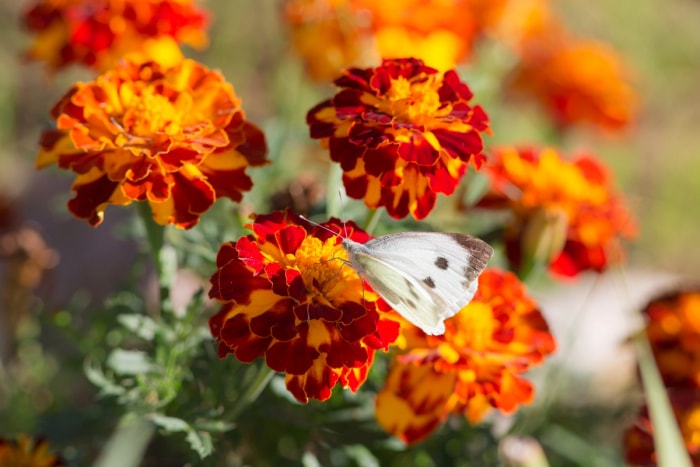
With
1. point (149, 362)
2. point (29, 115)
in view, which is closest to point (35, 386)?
point (149, 362)

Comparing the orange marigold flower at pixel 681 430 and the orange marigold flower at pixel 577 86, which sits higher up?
the orange marigold flower at pixel 681 430

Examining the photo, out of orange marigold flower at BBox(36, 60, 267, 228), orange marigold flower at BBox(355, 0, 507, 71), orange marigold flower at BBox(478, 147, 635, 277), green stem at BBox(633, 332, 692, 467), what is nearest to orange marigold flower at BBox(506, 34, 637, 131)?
orange marigold flower at BBox(355, 0, 507, 71)

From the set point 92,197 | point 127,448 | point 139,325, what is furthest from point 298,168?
point 127,448

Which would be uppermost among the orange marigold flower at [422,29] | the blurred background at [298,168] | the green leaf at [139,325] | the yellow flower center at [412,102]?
the yellow flower center at [412,102]

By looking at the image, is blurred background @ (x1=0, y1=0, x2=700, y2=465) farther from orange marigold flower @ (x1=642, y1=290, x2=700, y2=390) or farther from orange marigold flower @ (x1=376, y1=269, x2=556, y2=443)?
orange marigold flower @ (x1=376, y1=269, x2=556, y2=443)

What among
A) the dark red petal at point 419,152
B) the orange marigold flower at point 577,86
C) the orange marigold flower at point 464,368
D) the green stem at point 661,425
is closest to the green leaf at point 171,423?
the orange marigold flower at point 464,368

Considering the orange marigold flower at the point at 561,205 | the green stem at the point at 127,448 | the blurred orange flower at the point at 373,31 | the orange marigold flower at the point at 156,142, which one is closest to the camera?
the green stem at the point at 127,448

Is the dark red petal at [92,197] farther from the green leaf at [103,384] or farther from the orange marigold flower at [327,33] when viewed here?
the orange marigold flower at [327,33]
